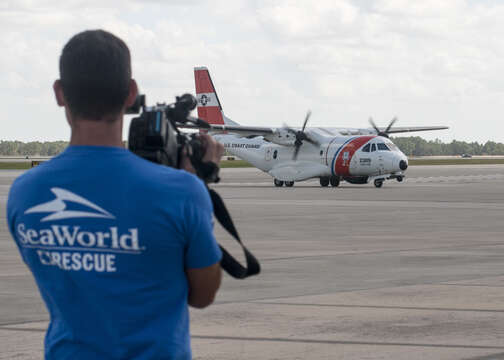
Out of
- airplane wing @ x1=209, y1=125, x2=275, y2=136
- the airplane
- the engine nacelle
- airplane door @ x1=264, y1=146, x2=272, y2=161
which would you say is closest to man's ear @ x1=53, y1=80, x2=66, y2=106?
the airplane

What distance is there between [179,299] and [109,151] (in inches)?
20.2

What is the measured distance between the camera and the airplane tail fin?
56.6m

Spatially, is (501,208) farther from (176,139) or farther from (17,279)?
(176,139)

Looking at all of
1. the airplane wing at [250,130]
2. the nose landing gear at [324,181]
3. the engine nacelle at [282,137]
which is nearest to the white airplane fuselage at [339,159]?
the engine nacelle at [282,137]

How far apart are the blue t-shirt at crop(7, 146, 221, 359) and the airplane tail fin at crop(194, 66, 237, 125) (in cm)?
5252

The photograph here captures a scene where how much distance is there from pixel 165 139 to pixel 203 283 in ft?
1.58

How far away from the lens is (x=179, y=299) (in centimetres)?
301

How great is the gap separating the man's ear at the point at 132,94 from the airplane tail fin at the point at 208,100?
52367 millimetres

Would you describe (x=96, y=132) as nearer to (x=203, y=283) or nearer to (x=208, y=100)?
(x=203, y=283)

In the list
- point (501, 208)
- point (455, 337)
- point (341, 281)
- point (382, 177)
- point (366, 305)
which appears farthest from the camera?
point (382, 177)

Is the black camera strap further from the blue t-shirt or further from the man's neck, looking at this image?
the man's neck

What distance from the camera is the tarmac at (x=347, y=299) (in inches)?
314

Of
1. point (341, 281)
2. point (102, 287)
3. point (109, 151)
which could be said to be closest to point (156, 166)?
point (109, 151)

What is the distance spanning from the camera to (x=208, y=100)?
189 feet
